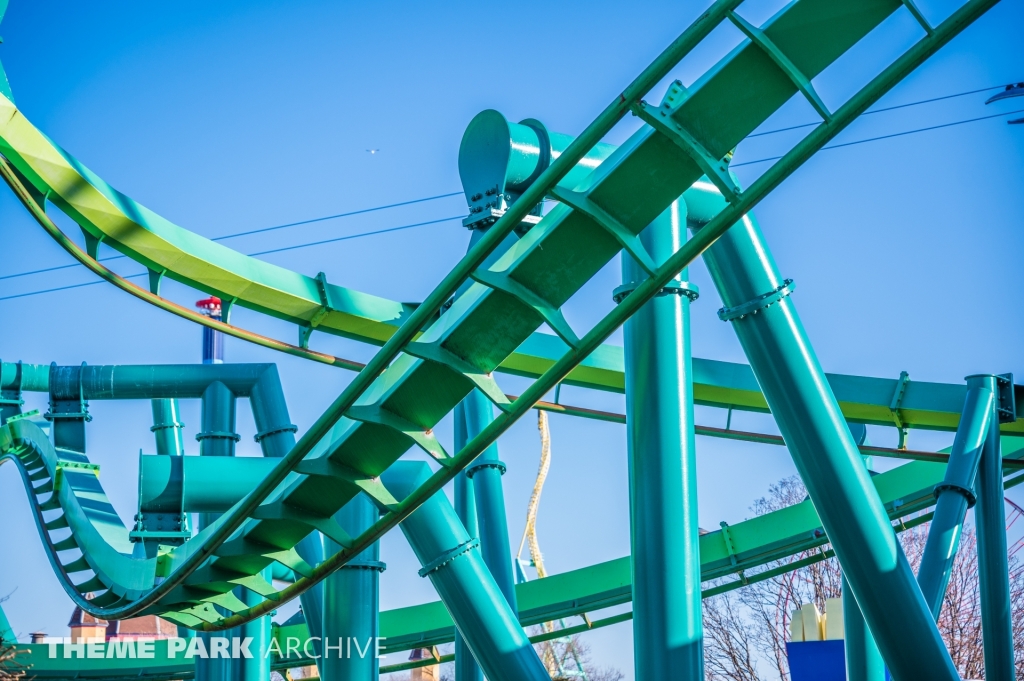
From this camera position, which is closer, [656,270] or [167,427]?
[656,270]

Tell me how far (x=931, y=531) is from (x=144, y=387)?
20.9 ft

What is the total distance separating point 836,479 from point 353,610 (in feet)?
11.3

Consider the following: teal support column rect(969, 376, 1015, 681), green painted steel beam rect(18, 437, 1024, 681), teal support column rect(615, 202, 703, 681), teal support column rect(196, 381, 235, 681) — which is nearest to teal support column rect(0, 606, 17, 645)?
green painted steel beam rect(18, 437, 1024, 681)

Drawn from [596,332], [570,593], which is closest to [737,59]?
[596,332]

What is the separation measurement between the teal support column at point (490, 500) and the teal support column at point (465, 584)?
5.17 ft

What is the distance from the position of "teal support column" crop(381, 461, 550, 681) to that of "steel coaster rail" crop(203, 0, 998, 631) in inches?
17.6

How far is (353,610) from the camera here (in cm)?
792

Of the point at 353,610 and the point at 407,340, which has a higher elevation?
the point at 407,340

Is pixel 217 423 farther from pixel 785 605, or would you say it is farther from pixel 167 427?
pixel 785 605

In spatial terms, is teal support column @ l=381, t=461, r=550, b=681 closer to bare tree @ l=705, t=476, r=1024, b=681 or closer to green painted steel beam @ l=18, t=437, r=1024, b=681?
green painted steel beam @ l=18, t=437, r=1024, b=681

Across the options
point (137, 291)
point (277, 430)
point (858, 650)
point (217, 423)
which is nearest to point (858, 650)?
point (858, 650)

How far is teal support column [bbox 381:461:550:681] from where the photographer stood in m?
6.90

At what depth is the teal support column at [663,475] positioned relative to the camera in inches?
237

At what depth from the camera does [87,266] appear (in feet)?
28.4
